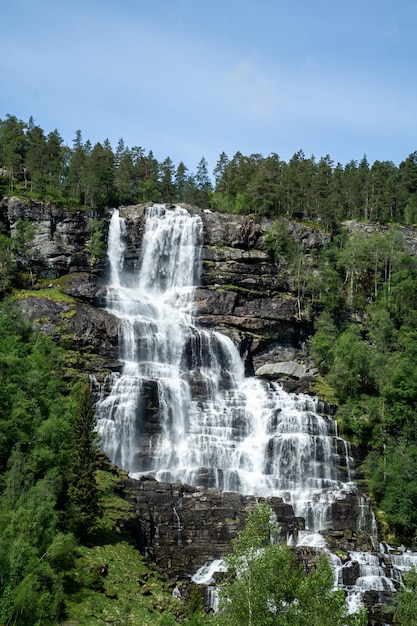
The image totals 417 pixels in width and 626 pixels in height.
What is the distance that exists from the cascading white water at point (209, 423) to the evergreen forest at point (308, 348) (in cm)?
411

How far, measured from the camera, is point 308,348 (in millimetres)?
70875

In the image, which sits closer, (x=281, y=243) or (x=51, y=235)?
(x=51, y=235)

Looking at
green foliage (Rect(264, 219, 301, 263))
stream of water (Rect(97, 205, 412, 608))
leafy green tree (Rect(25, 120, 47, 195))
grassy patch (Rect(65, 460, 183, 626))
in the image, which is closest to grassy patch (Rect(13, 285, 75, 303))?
stream of water (Rect(97, 205, 412, 608))

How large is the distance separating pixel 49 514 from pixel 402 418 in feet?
124

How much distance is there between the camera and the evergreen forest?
79.1ft

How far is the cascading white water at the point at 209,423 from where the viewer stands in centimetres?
4825

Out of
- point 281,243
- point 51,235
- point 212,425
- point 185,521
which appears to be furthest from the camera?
point 281,243

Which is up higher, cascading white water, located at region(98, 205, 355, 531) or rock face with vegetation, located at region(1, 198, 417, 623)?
rock face with vegetation, located at region(1, 198, 417, 623)

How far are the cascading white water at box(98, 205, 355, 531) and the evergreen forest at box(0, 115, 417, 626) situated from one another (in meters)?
4.11

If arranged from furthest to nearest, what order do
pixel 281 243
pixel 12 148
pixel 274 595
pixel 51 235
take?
pixel 12 148, pixel 281 243, pixel 51 235, pixel 274 595

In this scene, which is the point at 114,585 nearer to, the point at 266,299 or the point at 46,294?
the point at 46,294

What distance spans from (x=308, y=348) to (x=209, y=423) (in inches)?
848

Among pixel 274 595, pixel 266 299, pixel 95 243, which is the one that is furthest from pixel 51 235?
pixel 274 595

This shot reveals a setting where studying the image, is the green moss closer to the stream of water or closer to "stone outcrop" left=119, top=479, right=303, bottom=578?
the stream of water
